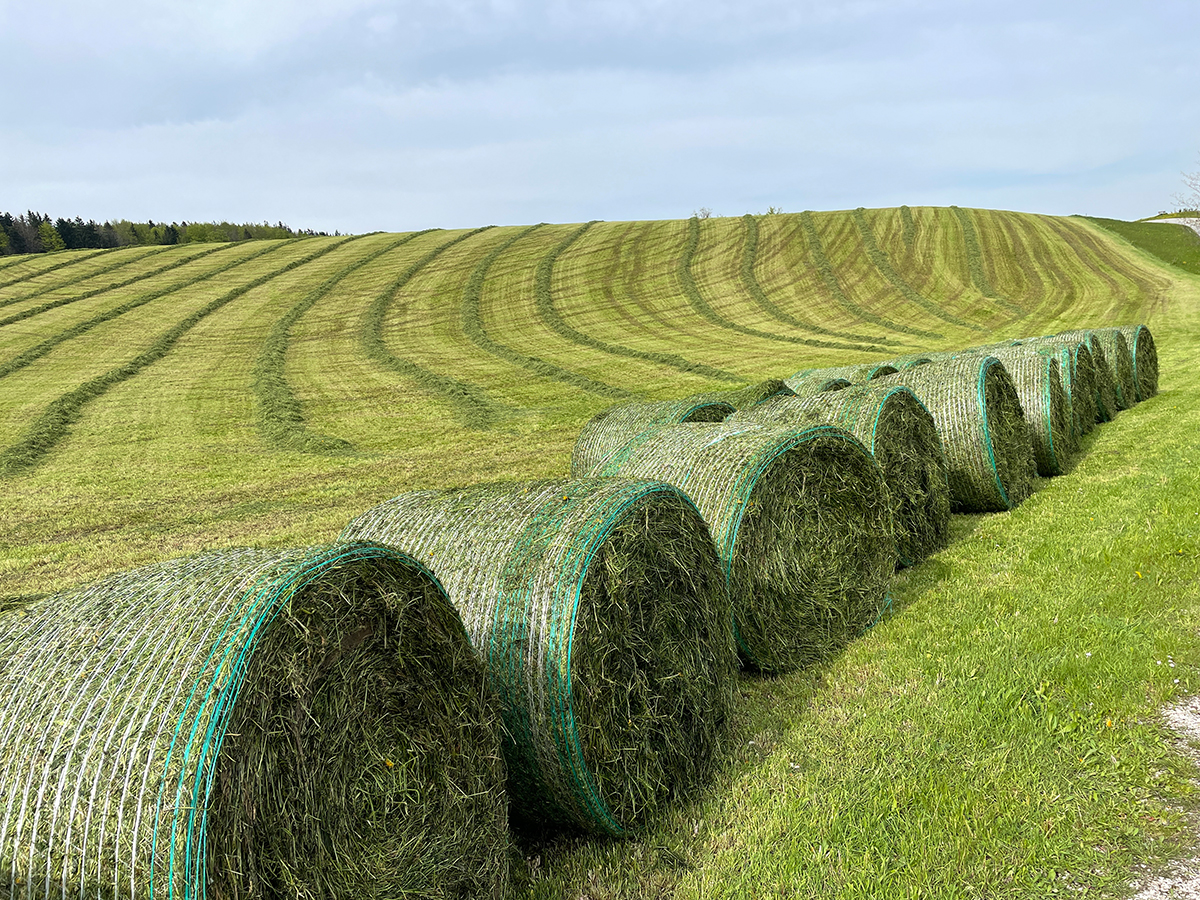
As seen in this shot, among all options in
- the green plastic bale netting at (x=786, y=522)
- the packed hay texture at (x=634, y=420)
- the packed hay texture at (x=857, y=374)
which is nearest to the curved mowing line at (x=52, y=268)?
the packed hay texture at (x=634, y=420)

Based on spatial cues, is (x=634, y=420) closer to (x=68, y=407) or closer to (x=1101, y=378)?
(x=1101, y=378)

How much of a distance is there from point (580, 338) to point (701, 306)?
9363 millimetres

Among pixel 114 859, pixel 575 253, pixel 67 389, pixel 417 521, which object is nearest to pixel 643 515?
pixel 417 521

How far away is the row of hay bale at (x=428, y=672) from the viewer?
8.30ft

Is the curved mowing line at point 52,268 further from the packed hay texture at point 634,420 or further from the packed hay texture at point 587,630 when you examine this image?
the packed hay texture at point 587,630

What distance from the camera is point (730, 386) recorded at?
78.6 ft

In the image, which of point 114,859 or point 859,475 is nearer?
point 114,859

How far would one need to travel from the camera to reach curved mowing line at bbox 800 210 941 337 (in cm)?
3700

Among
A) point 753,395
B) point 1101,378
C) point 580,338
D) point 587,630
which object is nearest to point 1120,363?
point 1101,378

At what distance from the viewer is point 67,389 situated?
76.4 ft

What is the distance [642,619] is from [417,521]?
142cm

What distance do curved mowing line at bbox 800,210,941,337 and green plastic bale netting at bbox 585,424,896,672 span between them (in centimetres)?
3199

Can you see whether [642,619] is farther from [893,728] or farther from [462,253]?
[462,253]

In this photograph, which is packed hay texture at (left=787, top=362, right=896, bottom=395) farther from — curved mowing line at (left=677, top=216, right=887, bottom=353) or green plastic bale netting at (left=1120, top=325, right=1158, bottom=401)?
curved mowing line at (left=677, top=216, right=887, bottom=353)
